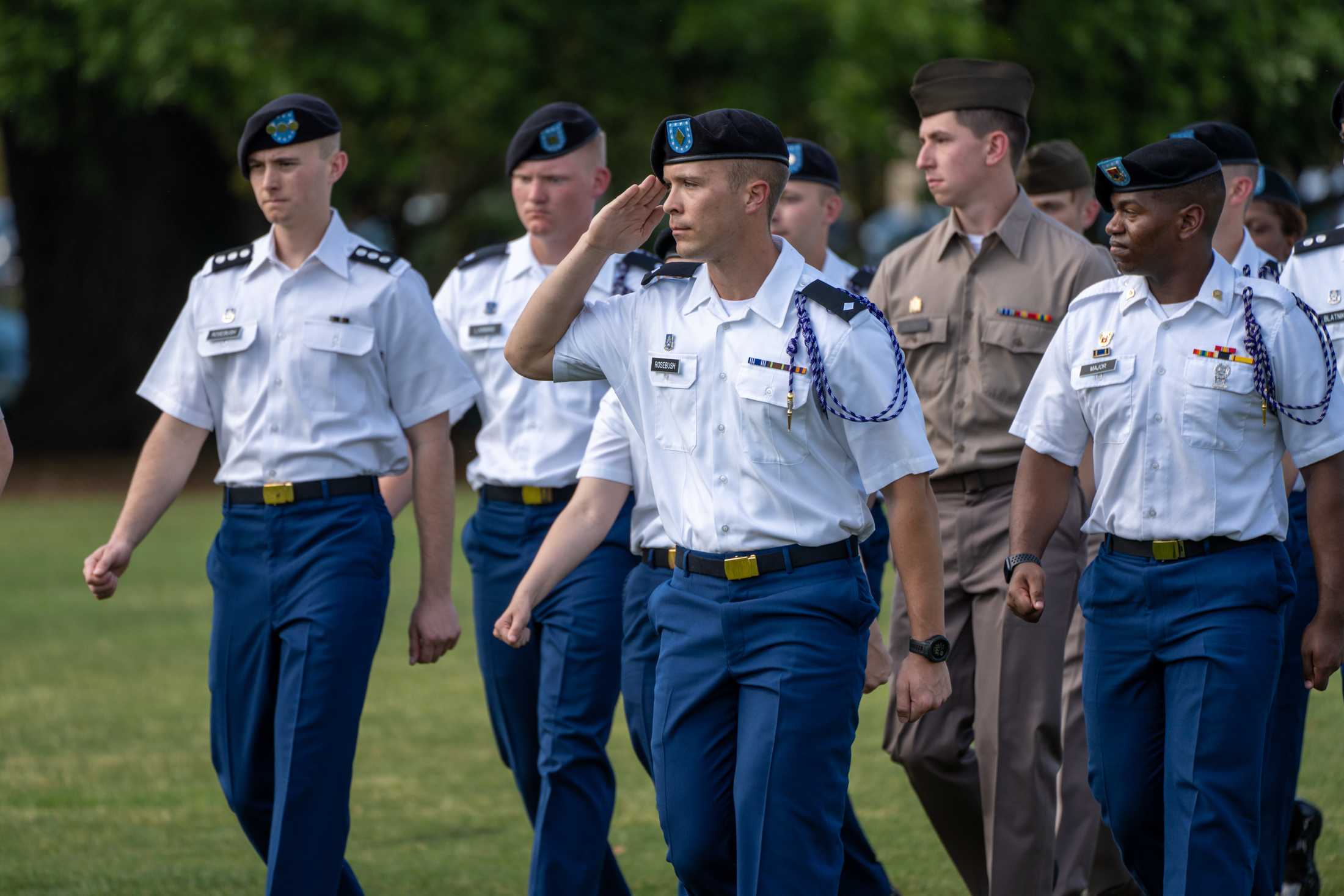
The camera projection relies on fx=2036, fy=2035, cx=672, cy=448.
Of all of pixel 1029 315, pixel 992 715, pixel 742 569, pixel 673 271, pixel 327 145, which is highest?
pixel 327 145

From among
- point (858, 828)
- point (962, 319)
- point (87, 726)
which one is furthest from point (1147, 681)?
point (87, 726)

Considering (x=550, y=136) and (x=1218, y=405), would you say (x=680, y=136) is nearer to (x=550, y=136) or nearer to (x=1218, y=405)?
(x=1218, y=405)

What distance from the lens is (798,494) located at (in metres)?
4.84

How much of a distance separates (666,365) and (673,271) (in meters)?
0.30

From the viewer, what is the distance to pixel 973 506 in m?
6.75

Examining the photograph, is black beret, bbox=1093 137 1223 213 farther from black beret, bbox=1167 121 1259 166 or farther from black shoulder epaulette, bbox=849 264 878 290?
black shoulder epaulette, bbox=849 264 878 290

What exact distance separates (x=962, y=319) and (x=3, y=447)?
3.19 metres

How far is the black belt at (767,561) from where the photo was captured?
480cm

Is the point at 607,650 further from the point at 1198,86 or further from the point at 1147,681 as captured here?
the point at 1198,86

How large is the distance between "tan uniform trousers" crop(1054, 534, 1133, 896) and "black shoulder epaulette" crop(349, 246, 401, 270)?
252 centimetres

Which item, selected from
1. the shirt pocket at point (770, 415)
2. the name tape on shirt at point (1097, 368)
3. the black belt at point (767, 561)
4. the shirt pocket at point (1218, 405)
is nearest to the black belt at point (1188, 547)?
the shirt pocket at point (1218, 405)

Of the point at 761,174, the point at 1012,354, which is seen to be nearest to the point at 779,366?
the point at 761,174

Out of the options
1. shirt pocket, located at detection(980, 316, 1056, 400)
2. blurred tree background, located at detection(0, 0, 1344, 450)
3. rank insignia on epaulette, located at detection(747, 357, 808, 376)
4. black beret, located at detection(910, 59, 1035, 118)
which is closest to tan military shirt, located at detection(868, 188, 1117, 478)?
shirt pocket, located at detection(980, 316, 1056, 400)

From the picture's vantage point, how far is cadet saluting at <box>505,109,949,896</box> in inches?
186
